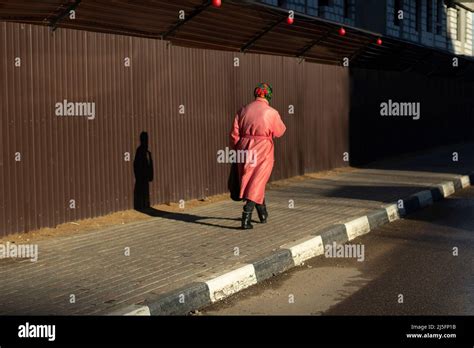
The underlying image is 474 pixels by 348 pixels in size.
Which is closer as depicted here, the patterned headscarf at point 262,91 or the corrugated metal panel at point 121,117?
the corrugated metal panel at point 121,117

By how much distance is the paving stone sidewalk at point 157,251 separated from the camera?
6.18 metres

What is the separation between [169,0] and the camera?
34.5ft

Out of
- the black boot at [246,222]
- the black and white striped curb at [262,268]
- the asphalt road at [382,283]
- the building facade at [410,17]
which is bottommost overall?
the asphalt road at [382,283]

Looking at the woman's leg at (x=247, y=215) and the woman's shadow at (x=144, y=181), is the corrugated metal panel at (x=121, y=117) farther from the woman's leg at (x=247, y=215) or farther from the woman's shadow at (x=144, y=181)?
the woman's leg at (x=247, y=215)

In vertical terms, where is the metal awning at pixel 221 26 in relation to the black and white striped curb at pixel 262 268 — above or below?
above

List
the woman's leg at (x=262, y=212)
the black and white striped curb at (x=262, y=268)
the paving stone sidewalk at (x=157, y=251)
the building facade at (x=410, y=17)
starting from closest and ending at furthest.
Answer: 1. the black and white striped curb at (x=262, y=268)
2. the paving stone sidewalk at (x=157, y=251)
3. the woman's leg at (x=262, y=212)
4. the building facade at (x=410, y=17)

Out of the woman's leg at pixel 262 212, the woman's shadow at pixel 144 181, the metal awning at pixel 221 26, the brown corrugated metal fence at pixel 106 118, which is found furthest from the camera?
the woman's shadow at pixel 144 181

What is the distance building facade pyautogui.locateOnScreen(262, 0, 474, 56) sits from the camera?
28781 millimetres

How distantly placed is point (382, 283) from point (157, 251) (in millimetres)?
2389

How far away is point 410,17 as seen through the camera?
3697cm

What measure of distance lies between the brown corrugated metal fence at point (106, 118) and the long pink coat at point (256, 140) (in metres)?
1.99

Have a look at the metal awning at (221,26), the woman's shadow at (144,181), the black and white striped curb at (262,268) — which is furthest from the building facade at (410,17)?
the black and white striped curb at (262,268)

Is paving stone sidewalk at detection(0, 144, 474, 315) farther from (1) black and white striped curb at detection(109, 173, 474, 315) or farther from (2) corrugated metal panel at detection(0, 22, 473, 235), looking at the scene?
(2) corrugated metal panel at detection(0, 22, 473, 235)
